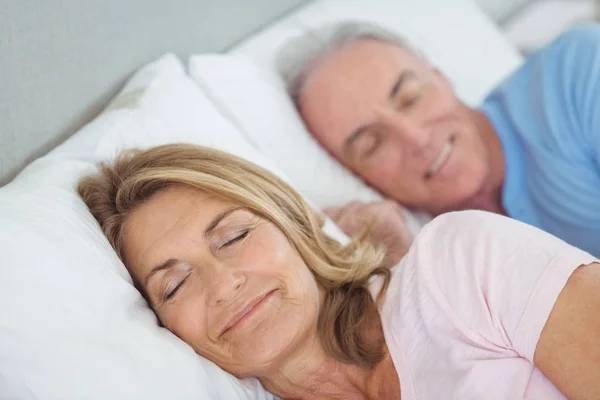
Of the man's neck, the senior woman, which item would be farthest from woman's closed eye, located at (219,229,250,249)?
the man's neck

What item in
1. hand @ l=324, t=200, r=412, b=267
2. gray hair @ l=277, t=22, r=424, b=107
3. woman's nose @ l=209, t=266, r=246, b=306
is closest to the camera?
woman's nose @ l=209, t=266, r=246, b=306

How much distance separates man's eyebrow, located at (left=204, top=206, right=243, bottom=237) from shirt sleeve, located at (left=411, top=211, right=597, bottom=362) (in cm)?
29

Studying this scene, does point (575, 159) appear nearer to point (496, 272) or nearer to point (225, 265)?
point (496, 272)

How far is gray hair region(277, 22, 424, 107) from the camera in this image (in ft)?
4.97

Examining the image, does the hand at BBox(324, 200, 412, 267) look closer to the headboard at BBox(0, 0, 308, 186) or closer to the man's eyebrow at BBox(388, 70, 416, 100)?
the man's eyebrow at BBox(388, 70, 416, 100)

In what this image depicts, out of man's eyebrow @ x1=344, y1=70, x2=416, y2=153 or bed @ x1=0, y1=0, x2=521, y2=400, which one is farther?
man's eyebrow @ x1=344, y1=70, x2=416, y2=153

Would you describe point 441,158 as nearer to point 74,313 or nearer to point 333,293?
point 333,293

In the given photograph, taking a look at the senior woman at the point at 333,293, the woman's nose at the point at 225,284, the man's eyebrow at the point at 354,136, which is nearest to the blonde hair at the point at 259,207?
the senior woman at the point at 333,293

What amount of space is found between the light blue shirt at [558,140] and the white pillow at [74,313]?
774 millimetres

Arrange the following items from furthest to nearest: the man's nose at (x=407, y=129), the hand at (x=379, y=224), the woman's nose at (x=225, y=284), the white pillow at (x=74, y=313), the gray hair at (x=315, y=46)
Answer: the gray hair at (x=315, y=46) → the man's nose at (x=407, y=129) → the hand at (x=379, y=224) → the woman's nose at (x=225, y=284) → the white pillow at (x=74, y=313)

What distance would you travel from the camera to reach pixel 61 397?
729 mm

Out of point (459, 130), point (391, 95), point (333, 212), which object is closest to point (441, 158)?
point (459, 130)

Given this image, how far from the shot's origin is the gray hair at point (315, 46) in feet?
4.97

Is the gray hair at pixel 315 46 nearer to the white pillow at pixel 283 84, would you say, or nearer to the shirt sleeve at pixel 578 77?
the white pillow at pixel 283 84
